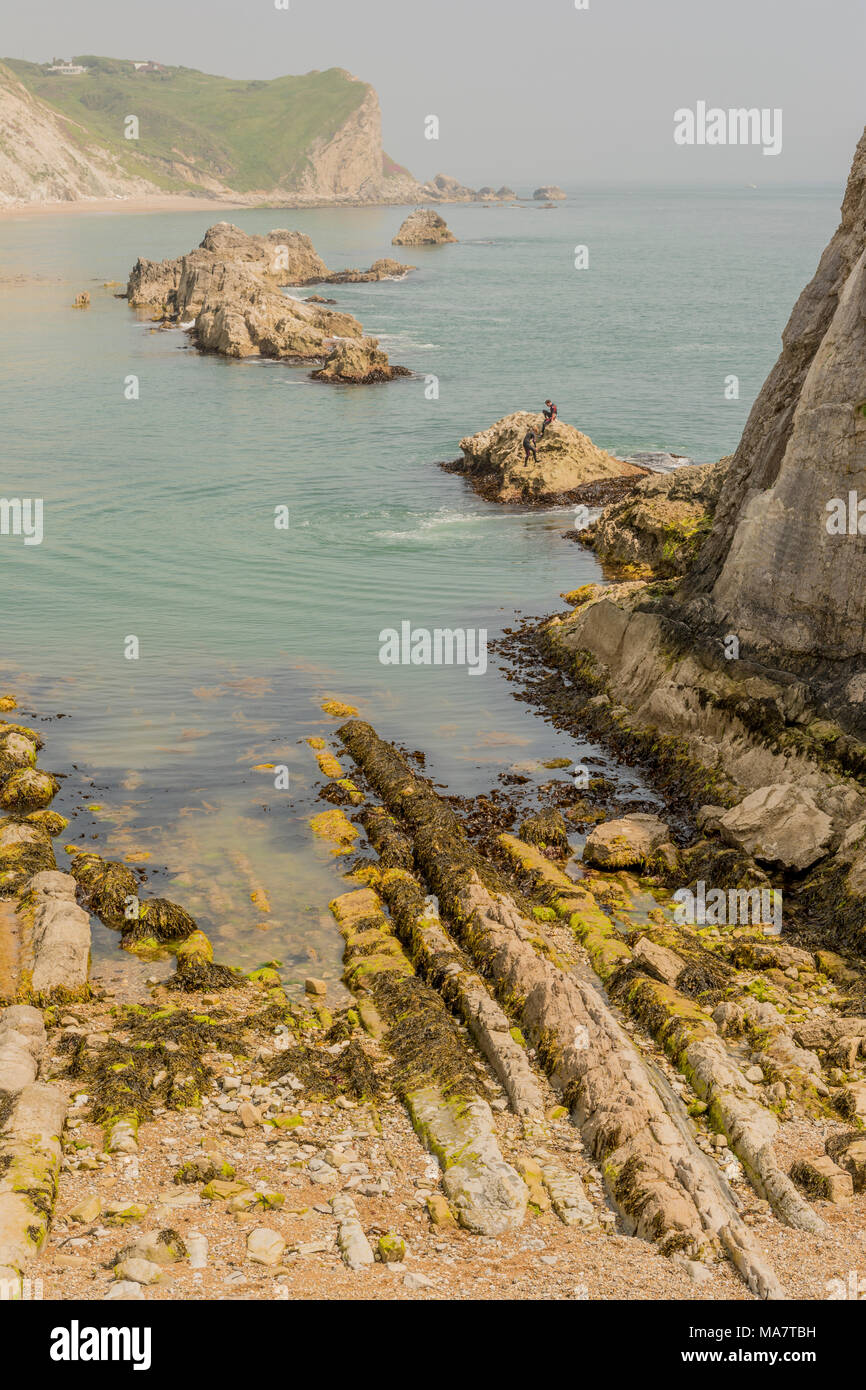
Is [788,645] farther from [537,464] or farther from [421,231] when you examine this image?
[421,231]

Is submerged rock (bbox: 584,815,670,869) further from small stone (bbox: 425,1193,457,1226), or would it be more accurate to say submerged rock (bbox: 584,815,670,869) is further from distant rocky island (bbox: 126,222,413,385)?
distant rocky island (bbox: 126,222,413,385)

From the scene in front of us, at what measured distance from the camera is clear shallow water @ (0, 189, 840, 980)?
2231 cm

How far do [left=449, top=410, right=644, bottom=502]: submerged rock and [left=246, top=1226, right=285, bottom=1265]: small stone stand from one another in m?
36.6

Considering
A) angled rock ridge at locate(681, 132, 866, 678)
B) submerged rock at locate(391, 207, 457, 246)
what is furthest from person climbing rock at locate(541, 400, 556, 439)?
submerged rock at locate(391, 207, 457, 246)

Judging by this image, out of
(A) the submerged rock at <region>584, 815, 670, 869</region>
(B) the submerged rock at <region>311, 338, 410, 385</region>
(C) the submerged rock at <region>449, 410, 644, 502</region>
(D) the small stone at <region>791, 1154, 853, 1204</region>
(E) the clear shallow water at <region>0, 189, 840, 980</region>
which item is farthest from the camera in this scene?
(B) the submerged rock at <region>311, 338, 410, 385</region>

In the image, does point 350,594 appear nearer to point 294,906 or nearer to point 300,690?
point 300,690

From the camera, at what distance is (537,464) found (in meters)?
46.1

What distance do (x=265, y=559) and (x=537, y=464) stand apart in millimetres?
12974

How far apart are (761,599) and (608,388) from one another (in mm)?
47797

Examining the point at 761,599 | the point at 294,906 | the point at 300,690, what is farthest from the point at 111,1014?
the point at 761,599

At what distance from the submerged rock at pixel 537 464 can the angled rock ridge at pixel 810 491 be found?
19868 millimetres

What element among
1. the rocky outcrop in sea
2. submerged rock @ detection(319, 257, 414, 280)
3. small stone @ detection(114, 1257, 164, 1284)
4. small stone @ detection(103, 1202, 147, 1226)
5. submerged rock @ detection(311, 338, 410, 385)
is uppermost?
submerged rock @ detection(319, 257, 414, 280)

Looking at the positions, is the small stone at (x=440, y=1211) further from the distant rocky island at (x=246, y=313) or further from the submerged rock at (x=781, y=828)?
the distant rocky island at (x=246, y=313)
